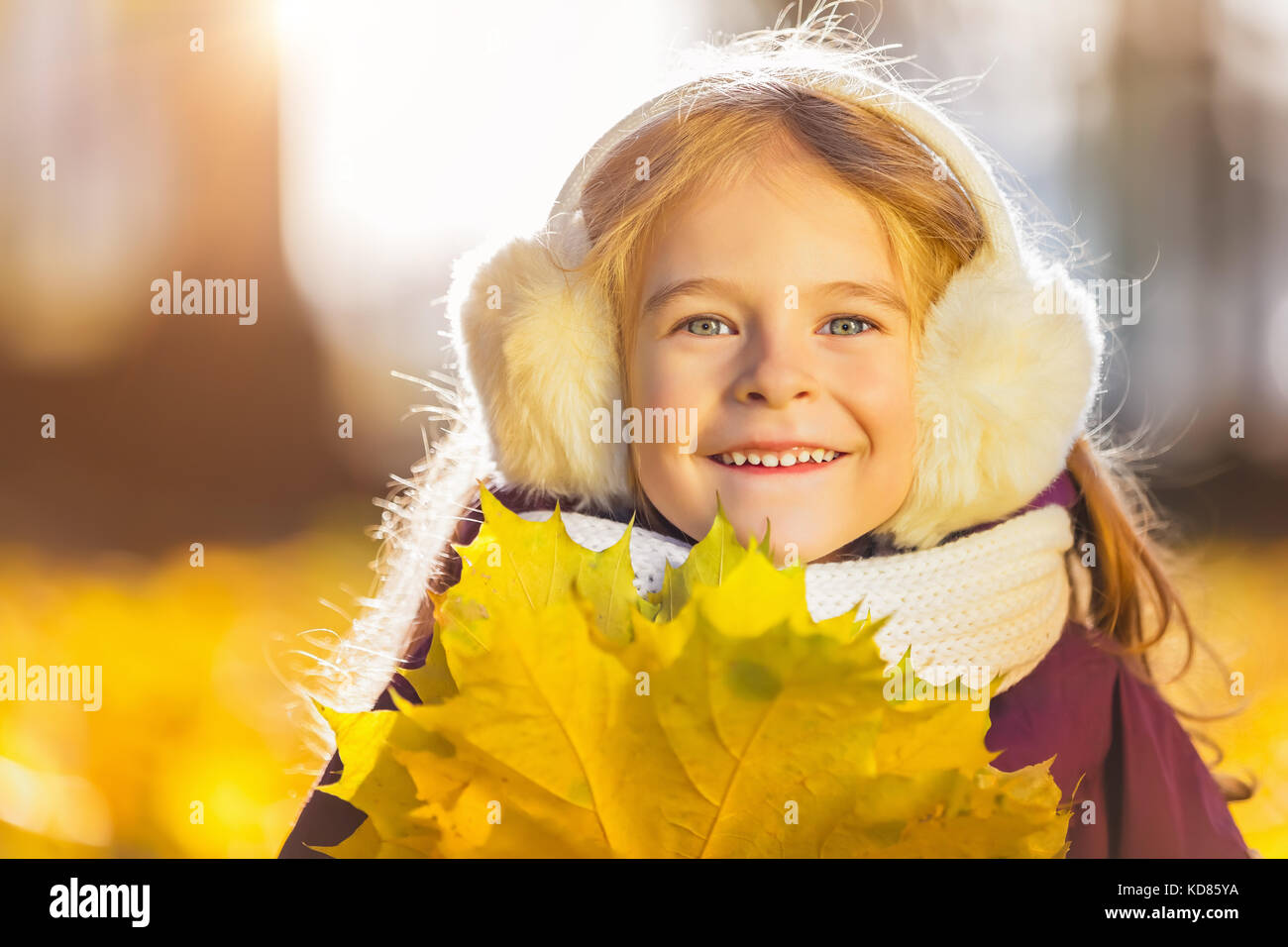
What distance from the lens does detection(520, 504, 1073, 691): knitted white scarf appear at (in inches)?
28.9

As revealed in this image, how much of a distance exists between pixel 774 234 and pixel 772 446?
0.16 metres

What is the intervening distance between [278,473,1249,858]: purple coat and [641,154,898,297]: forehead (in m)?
0.23

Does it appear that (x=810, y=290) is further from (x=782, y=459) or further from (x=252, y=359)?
(x=252, y=359)

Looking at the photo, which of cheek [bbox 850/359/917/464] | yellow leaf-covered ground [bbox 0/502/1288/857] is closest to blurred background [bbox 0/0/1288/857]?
yellow leaf-covered ground [bbox 0/502/1288/857]

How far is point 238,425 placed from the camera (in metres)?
2.07

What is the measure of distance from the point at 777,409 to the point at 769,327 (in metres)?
0.06

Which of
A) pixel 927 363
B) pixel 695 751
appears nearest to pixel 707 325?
pixel 927 363

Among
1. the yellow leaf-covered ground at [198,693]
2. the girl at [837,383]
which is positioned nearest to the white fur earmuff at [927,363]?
the girl at [837,383]

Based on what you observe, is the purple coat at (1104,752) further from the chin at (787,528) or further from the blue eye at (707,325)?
the blue eye at (707,325)

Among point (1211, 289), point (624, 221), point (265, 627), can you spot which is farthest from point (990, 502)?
point (265, 627)

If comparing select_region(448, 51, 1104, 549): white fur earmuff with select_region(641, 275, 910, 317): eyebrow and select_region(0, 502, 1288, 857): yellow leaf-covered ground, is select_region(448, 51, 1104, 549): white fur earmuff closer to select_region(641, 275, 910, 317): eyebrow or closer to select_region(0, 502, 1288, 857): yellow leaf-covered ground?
select_region(641, 275, 910, 317): eyebrow

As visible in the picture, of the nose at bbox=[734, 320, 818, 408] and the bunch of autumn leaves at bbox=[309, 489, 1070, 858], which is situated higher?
the nose at bbox=[734, 320, 818, 408]

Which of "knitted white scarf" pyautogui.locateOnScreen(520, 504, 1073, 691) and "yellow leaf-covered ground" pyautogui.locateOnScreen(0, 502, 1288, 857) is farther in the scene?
"yellow leaf-covered ground" pyautogui.locateOnScreen(0, 502, 1288, 857)

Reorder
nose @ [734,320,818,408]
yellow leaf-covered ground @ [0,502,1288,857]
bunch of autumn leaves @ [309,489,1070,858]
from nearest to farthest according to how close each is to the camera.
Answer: bunch of autumn leaves @ [309,489,1070,858] < nose @ [734,320,818,408] < yellow leaf-covered ground @ [0,502,1288,857]
